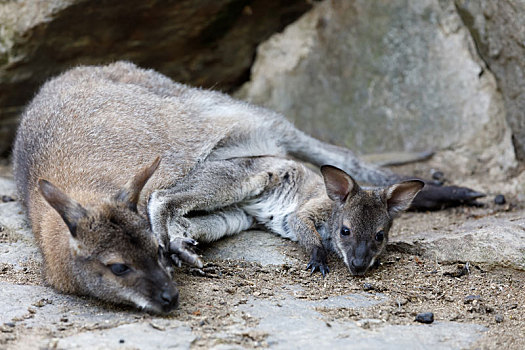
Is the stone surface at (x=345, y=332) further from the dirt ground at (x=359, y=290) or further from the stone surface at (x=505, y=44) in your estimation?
the stone surface at (x=505, y=44)

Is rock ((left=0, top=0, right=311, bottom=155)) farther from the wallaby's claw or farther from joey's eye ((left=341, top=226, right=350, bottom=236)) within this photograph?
the wallaby's claw

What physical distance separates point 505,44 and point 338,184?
2383 mm

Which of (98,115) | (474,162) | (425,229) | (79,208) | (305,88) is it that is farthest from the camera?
(305,88)

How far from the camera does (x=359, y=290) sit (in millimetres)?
4598

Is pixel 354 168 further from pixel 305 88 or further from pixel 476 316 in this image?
pixel 476 316

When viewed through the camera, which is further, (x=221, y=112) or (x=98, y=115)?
(x=221, y=112)

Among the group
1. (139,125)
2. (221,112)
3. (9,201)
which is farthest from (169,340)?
(9,201)

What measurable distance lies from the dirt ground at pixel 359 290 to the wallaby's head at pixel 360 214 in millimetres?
161

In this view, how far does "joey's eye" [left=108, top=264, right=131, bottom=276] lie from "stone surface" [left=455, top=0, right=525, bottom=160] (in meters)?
4.19

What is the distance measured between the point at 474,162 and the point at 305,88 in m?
2.22

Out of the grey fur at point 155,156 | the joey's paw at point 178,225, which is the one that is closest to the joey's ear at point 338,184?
the grey fur at point 155,156

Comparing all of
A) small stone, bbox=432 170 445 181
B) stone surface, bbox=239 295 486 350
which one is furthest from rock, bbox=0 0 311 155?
stone surface, bbox=239 295 486 350

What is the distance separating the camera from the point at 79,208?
3975mm

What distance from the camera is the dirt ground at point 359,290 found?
3.72 m
